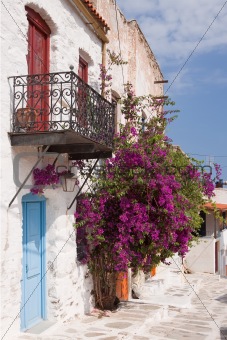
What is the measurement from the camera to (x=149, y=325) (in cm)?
822

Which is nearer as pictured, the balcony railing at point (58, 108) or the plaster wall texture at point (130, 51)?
the balcony railing at point (58, 108)

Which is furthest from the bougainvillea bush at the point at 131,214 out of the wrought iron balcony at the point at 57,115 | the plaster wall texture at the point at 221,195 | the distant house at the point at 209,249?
the plaster wall texture at the point at 221,195

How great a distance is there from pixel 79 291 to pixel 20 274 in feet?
7.24

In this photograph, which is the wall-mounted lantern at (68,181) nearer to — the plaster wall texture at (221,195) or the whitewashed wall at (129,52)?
the whitewashed wall at (129,52)

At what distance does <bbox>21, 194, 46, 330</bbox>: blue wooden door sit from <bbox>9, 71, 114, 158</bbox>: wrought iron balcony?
1.06 metres

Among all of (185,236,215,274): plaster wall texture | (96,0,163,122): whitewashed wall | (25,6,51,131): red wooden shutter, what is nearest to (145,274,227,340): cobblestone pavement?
(25,6,51,131): red wooden shutter

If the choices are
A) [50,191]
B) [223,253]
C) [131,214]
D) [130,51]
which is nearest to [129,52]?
[130,51]

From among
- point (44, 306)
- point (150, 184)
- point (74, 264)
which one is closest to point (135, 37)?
point (150, 184)

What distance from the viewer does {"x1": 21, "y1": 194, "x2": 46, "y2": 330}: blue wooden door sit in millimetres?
6898

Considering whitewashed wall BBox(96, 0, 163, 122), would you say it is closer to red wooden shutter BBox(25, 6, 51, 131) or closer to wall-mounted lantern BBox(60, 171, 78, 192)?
red wooden shutter BBox(25, 6, 51, 131)

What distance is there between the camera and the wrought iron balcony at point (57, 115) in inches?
243

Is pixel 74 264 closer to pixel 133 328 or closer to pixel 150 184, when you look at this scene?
pixel 133 328

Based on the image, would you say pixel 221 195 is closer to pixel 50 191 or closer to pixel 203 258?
pixel 203 258

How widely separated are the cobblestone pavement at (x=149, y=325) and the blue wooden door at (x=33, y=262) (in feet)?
1.26
